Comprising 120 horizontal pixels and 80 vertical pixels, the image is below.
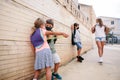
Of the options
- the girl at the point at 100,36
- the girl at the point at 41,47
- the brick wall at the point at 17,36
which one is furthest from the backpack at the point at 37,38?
the girl at the point at 100,36

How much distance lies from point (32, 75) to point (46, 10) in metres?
1.70

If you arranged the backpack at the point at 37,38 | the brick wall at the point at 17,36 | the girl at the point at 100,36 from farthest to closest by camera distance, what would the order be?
the girl at the point at 100,36 < the backpack at the point at 37,38 < the brick wall at the point at 17,36

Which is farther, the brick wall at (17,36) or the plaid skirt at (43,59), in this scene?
the plaid skirt at (43,59)

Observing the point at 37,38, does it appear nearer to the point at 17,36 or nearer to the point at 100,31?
the point at 17,36

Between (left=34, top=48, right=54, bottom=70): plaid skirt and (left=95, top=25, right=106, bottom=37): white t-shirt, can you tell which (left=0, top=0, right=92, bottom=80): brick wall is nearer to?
(left=34, top=48, right=54, bottom=70): plaid skirt

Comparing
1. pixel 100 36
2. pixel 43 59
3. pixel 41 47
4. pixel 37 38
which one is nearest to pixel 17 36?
pixel 37 38

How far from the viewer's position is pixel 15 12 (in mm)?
3127

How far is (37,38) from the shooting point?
138 inches

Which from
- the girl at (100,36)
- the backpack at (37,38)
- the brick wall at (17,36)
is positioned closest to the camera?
the brick wall at (17,36)

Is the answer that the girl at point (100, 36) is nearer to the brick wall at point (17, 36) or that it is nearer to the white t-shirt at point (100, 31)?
the white t-shirt at point (100, 31)

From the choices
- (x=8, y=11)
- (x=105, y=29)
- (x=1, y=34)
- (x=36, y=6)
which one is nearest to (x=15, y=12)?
(x=8, y=11)

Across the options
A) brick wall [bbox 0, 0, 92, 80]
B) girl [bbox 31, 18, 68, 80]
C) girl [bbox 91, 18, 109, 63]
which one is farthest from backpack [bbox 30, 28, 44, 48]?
girl [bbox 91, 18, 109, 63]

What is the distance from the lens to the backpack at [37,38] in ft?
11.5

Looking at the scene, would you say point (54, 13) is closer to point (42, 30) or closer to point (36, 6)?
point (36, 6)
